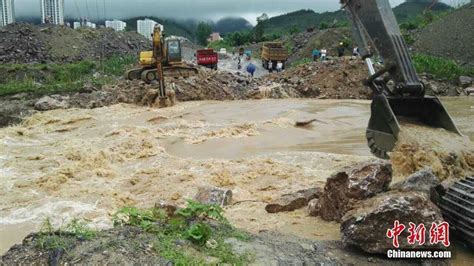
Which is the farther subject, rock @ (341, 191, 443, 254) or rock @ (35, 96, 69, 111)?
rock @ (35, 96, 69, 111)

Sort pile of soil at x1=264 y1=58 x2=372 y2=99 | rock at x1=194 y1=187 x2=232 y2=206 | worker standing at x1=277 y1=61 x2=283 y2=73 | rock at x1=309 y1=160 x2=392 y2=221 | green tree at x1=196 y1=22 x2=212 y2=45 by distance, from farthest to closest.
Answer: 1. green tree at x1=196 y1=22 x2=212 y2=45
2. worker standing at x1=277 y1=61 x2=283 y2=73
3. pile of soil at x1=264 y1=58 x2=372 y2=99
4. rock at x1=194 y1=187 x2=232 y2=206
5. rock at x1=309 y1=160 x2=392 y2=221

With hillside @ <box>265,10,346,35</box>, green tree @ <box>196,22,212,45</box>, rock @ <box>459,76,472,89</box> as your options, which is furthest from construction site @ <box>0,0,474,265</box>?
hillside @ <box>265,10,346,35</box>

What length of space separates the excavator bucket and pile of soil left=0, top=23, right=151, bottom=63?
30.6 m

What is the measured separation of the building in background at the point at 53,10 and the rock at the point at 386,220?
4875cm

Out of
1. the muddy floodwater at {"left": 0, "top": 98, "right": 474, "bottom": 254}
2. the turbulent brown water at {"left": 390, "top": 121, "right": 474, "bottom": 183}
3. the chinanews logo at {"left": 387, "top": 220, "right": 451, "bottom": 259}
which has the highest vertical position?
the turbulent brown water at {"left": 390, "top": 121, "right": 474, "bottom": 183}

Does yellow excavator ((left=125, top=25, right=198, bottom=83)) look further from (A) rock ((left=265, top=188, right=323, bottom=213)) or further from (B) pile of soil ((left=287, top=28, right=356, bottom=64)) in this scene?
(B) pile of soil ((left=287, top=28, right=356, bottom=64))

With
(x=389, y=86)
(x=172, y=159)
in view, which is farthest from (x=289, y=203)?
(x=172, y=159)

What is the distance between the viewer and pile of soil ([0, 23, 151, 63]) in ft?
112

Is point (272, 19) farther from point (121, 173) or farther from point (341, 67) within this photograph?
point (121, 173)

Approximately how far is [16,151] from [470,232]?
10.6 metres

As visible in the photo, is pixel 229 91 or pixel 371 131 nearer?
pixel 371 131

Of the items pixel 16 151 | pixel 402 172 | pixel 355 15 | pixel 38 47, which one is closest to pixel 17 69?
pixel 38 47

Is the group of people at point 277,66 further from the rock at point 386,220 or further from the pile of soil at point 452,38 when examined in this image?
the rock at point 386,220

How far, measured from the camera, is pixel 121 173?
9.70 metres
